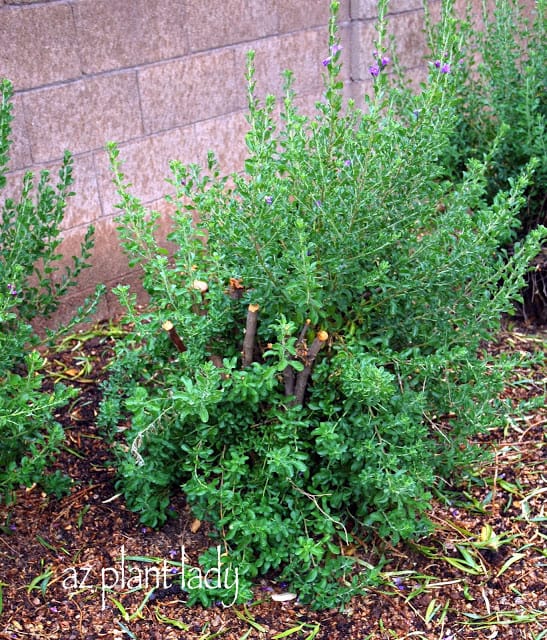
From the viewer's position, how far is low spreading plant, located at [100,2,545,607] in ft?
7.77

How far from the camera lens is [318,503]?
258cm

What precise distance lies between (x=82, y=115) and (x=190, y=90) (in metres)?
0.63

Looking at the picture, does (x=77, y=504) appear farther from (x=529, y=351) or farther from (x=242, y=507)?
(x=529, y=351)

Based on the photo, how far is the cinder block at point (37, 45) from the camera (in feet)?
10.9

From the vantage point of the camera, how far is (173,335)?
2527mm

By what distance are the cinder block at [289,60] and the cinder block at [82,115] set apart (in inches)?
27.2

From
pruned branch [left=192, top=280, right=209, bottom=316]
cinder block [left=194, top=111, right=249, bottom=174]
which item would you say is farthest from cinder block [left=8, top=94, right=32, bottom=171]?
pruned branch [left=192, top=280, right=209, bottom=316]

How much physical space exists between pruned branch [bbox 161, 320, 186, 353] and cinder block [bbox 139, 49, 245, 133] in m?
1.69

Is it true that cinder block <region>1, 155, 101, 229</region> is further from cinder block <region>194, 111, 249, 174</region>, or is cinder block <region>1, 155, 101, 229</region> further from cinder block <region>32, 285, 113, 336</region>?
cinder block <region>194, 111, 249, 174</region>

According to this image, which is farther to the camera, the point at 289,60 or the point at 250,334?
the point at 289,60

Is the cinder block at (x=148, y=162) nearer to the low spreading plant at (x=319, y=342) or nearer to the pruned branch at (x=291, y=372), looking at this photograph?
the low spreading plant at (x=319, y=342)

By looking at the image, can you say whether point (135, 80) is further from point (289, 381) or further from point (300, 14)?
point (289, 381)

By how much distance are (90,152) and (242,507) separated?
195 cm

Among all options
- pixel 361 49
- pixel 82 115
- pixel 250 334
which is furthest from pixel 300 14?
pixel 250 334
